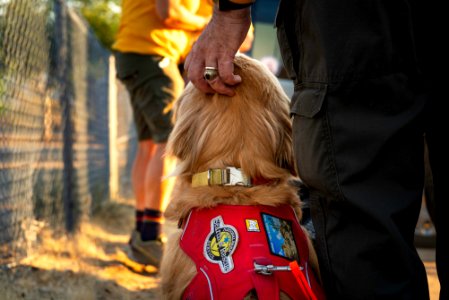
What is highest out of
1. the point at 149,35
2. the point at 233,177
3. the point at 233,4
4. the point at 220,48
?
the point at 149,35

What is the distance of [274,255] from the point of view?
1.75m

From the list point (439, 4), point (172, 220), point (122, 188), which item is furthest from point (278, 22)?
point (122, 188)

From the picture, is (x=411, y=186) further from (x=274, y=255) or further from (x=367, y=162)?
(x=274, y=255)

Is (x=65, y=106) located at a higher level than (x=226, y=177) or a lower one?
higher

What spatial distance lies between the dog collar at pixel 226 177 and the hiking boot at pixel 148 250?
1744mm

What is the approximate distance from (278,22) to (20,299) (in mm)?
2101

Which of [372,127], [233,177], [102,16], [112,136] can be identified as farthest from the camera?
[102,16]

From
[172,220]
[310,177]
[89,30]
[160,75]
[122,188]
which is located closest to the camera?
[310,177]

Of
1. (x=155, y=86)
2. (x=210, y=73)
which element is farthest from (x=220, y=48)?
(x=155, y=86)

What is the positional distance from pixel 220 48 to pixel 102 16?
28728mm

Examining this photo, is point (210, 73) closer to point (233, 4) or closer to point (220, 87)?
point (220, 87)

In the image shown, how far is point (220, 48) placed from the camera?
1880 millimetres

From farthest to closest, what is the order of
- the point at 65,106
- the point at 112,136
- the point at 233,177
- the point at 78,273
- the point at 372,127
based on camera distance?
the point at 112,136, the point at 65,106, the point at 78,273, the point at 233,177, the point at 372,127

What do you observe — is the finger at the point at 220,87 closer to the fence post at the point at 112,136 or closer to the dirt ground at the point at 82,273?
the dirt ground at the point at 82,273
